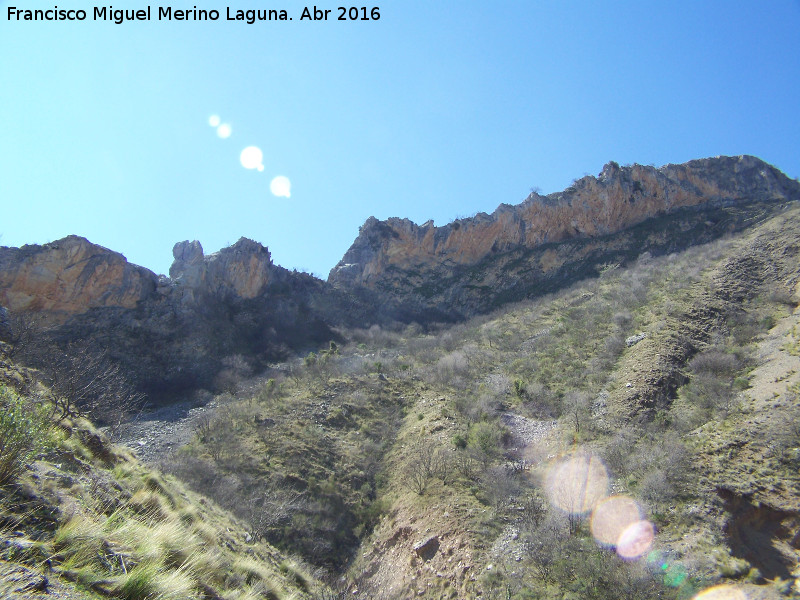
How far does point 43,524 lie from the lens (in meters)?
3.49

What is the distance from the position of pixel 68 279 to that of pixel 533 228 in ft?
143

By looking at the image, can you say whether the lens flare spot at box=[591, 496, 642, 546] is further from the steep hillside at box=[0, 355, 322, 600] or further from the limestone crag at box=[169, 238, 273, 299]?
the limestone crag at box=[169, 238, 273, 299]

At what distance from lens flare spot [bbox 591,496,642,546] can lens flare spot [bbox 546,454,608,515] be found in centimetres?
26

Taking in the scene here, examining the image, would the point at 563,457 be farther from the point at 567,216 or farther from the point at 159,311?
the point at 567,216

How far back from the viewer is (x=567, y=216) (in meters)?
47.0

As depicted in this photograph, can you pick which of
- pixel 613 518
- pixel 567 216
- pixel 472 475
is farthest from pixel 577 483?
pixel 567 216

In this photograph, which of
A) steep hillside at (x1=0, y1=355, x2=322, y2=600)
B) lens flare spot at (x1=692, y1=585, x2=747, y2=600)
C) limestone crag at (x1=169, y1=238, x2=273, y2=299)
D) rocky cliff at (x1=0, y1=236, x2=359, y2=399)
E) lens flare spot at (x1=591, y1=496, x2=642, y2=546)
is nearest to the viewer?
steep hillside at (x1=0, y1=355, x2=322, y2=600)

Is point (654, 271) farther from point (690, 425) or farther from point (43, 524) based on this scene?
point (43, 524)

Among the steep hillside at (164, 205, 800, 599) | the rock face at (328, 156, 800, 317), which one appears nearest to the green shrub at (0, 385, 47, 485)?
the steep hillside at (164, 205, 800, 599)

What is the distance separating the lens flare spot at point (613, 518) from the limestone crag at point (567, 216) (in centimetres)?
4019

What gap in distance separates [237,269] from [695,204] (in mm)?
47303

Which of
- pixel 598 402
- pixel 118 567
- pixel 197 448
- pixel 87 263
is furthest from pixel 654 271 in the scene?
pixel 87 263

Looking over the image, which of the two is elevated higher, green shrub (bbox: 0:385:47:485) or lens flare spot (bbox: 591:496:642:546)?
green shrub (bbox: 0:385:47:485)

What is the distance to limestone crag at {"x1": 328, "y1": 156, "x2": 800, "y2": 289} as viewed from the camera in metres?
44.7
